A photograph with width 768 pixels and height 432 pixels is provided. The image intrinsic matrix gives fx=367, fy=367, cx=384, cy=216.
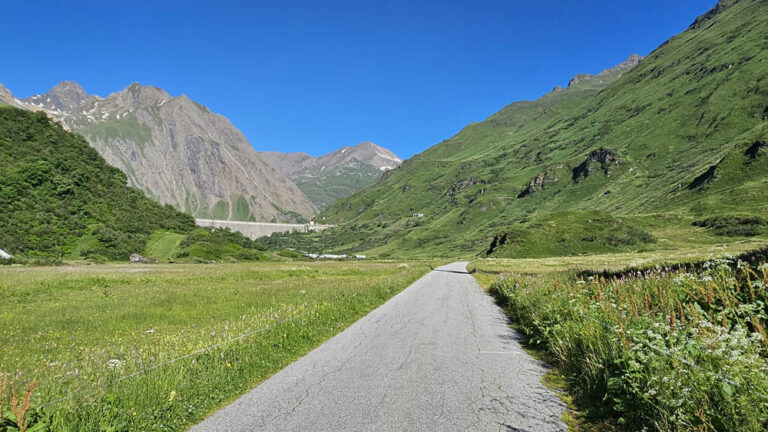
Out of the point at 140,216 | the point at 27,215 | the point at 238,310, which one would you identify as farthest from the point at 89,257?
the point at 238,310

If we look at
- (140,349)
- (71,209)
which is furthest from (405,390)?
(71,209)

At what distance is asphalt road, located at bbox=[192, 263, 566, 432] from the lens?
6.75 m

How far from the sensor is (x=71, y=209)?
69.8 meters

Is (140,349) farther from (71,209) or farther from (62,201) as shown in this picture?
(62,201)

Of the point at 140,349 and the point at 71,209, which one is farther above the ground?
the point at 71,209

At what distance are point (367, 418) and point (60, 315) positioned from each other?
1882 centimetres

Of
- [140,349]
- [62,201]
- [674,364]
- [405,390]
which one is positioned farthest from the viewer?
[62,201]

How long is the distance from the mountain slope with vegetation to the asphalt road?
72.8 meters

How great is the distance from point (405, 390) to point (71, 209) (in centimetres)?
8590

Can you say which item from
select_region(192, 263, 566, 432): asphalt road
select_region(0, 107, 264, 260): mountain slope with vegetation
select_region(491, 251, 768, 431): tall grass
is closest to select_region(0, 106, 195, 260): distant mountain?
select_region(0, 107, 264, 260): mountain slope with vegetation

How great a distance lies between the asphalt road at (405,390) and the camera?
6.75 meters

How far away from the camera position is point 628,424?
6133 mm

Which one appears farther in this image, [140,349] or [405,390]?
[140,349]

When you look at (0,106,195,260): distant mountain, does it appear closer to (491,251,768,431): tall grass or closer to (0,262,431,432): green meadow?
(0,262,431,432): green meadow
